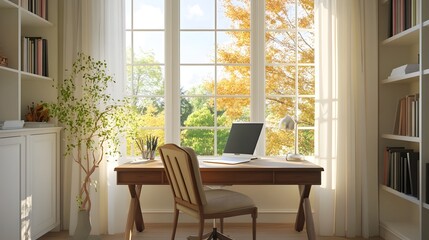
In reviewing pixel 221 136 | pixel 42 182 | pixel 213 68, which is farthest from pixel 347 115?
pixel 42 182

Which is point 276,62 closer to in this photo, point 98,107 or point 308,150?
point 308,150

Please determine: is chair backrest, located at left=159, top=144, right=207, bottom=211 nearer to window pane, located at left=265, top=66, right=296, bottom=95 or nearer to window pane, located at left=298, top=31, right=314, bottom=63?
window pane, located at left=265, top=66, right=296, bottom=95

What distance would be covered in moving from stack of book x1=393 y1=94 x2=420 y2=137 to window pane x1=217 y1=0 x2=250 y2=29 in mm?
1728

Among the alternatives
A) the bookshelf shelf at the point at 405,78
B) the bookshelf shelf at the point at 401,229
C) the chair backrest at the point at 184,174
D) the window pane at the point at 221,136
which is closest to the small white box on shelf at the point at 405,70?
the bookshelf shelf at the point at 405,78

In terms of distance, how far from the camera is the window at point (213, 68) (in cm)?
411

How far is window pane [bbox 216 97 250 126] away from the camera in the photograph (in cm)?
416

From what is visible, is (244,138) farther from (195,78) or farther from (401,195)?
(401,195)

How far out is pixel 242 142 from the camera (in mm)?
3654

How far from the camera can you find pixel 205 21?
4.17 metres

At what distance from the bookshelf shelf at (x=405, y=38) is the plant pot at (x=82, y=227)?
308cm

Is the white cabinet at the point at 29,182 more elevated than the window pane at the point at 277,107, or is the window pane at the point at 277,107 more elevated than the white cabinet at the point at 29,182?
the window pane at the point at 277,107

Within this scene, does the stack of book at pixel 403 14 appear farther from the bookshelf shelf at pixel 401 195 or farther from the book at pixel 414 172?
the bookshelf shelf at pixel 401 195

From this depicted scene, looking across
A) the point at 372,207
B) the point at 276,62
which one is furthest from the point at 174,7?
the point at 372,207

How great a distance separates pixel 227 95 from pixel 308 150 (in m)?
1.09
